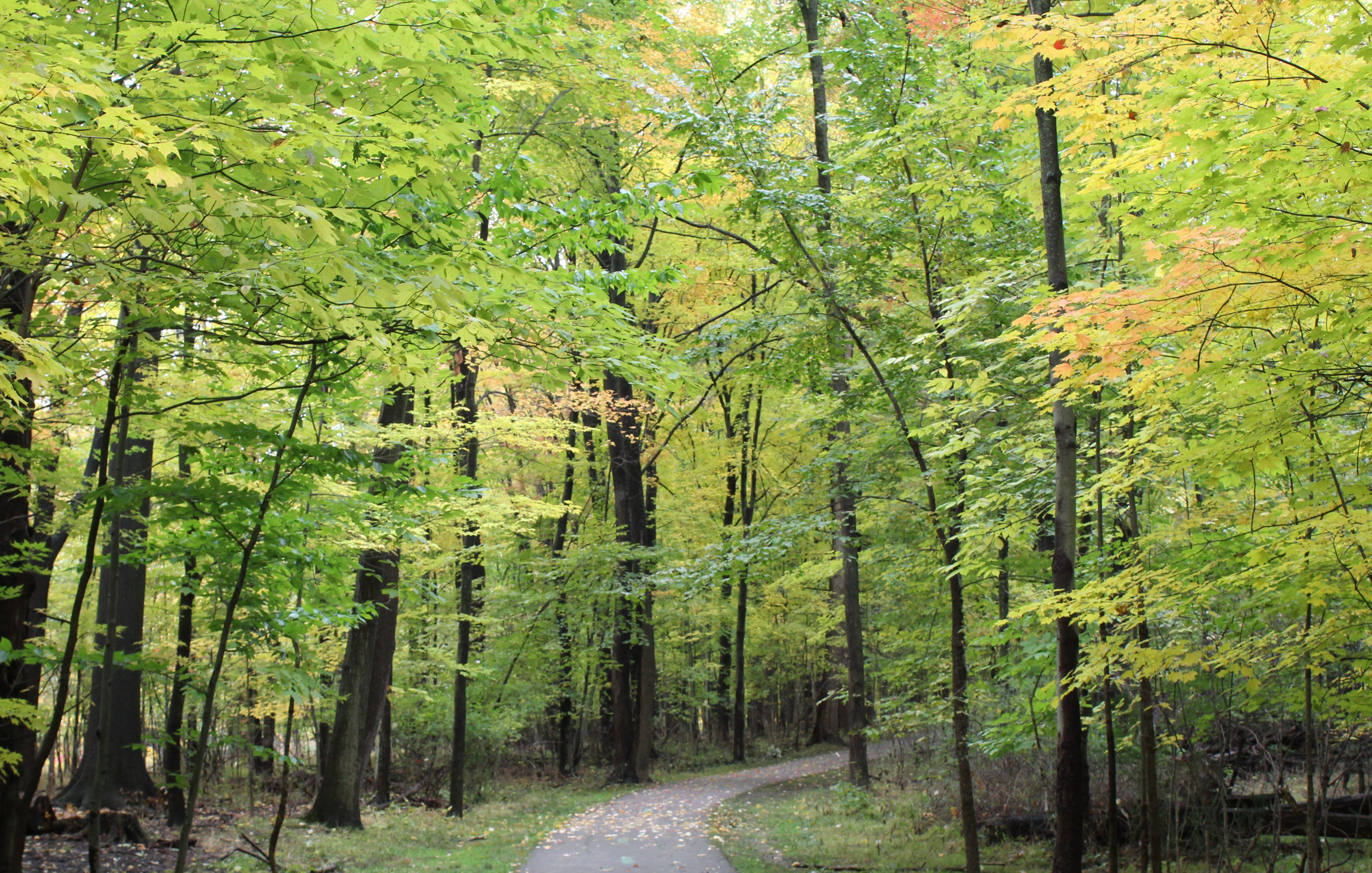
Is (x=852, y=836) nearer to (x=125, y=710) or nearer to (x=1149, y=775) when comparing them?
(x=1149, y=775)

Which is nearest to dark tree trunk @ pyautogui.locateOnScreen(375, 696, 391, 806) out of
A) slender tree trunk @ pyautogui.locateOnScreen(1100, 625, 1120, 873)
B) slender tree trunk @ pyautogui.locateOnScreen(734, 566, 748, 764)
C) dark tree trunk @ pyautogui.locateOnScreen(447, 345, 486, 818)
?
dark tree trunk @ pyautogui.locateOnScreen(447, 345, 486, 818)

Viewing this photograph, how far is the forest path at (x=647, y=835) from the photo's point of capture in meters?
8.52

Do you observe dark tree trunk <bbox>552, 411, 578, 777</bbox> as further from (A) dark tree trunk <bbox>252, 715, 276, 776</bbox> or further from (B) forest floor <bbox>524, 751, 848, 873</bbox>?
(A) dark tree trunk <bbox>252, 715, 276, 776</bbox>

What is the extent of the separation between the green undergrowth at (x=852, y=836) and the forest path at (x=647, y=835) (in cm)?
36

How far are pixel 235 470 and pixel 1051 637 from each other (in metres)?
6.74

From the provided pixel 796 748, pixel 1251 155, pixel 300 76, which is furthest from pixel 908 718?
pixel 796 748

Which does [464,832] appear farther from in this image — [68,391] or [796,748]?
[796,748]

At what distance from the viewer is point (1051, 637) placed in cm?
729

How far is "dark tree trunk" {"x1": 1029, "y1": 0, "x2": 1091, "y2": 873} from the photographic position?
546cm

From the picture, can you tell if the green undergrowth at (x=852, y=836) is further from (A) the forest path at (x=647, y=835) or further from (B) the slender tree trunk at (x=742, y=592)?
(B) the slender tree trunk at (x=742, y=592)

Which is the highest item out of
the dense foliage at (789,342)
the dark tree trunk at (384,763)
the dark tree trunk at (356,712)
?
the dense foliage at (789,342)

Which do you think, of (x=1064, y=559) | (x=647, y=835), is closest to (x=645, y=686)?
(x=647, y=835)

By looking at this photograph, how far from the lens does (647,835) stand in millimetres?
10359

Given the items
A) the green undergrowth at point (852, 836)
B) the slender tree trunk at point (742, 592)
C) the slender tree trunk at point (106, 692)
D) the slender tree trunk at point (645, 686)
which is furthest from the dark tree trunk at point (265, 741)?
the slender tree trunk at point (106, 692)
